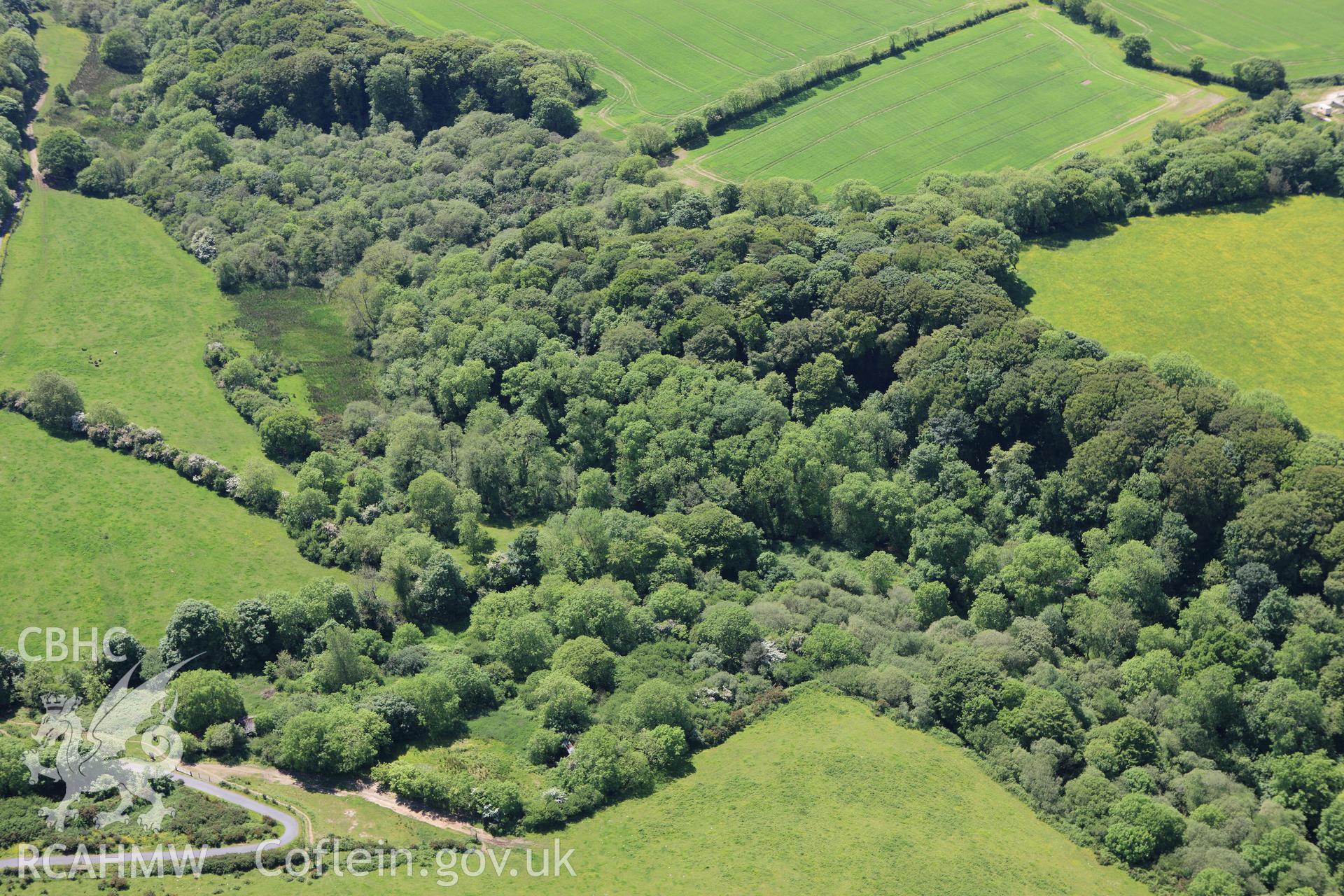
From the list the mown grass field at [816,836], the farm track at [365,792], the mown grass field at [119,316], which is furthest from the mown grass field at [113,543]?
the mown grass field at [816,836]

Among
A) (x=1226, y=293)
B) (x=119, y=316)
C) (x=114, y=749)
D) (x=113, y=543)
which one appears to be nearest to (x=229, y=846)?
(x=114, y=749)

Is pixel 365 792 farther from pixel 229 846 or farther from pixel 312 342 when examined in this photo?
pixel 312 342

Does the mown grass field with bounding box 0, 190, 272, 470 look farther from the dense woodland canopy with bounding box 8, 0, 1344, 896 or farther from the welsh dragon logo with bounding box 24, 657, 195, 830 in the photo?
the welsh dragon logo with bounding box 24, 657, 195, 830

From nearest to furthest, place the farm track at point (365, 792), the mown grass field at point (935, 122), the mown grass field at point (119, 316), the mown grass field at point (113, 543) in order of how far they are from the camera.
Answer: the farm track at point (365, 792)
the mown grass field at point (113, 543)
the mown grass field at point (119, 316)
the mown grass field at point (935, 122)

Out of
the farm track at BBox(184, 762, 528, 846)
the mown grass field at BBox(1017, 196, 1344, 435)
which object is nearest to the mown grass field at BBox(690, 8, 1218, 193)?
the mown grass field at BBox(1017, 196, 1344, 435)

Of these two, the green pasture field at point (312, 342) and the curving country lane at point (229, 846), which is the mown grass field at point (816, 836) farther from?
the green pasture field at point (312, 342)
